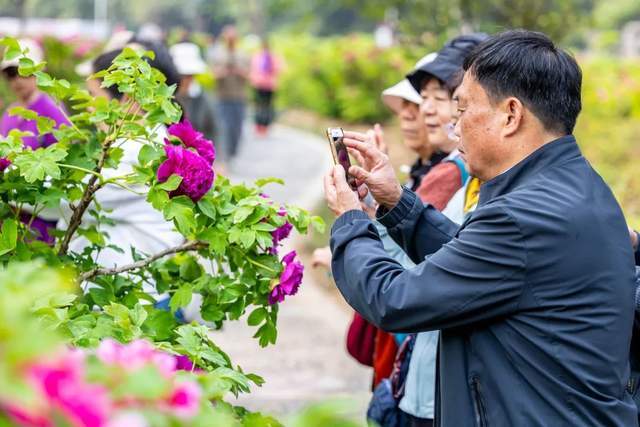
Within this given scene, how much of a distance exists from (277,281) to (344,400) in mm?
1684

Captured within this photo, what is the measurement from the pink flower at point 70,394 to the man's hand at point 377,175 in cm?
167

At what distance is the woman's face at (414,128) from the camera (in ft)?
13.4

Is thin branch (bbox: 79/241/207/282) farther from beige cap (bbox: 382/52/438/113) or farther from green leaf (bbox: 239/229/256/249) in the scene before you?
beige cap (bbox: 382/52/438/113)

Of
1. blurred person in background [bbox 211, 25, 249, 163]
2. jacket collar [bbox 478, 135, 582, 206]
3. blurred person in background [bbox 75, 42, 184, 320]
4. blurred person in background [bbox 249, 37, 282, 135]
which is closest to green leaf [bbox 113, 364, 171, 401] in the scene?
jacket collar [bbox 478, 135, 582, 206]

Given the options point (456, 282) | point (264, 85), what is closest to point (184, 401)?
point (456, 282)

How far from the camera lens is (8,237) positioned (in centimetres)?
273

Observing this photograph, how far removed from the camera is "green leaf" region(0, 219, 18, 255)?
8.90 feet

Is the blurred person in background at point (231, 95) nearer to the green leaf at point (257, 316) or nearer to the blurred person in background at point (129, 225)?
the blurred person in background at point (129, 225)

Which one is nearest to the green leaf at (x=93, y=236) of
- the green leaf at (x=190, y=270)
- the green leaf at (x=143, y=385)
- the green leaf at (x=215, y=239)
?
the green leaf at (x=190, y=270)

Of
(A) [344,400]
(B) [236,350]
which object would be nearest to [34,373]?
(A) [344,400]

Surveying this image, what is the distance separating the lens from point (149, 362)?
1.22m

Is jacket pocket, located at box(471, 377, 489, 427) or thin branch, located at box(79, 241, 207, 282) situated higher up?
thin branch, located at box(79, 241, 207, 282)

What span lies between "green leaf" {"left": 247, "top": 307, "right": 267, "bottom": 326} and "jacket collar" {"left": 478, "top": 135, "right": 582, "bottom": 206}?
81 centimetres

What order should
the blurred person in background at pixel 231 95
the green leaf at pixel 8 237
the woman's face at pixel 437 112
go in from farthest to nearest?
1. the blurred person in background at pixel 231 95
2. the woman's face at pixel 437 112
3. the green leaf at pixel 8 237
